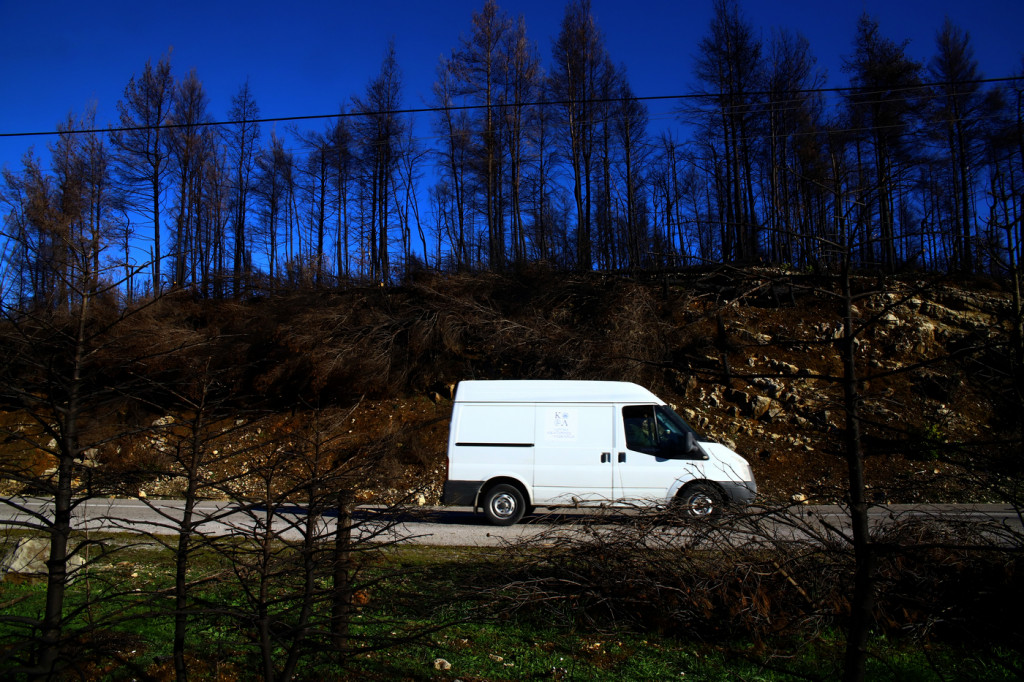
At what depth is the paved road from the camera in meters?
3.85

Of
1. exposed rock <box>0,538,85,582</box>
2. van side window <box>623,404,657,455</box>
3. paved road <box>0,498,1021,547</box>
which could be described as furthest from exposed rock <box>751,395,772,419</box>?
exposed rock <box>0,538,85,582</box>

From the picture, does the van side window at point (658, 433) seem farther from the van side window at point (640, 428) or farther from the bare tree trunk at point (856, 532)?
the bare tree trunk at point (856, 532)

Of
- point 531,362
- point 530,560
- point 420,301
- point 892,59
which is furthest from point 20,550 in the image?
point 892,59

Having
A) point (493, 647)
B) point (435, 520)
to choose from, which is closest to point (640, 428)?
point (435, 520)

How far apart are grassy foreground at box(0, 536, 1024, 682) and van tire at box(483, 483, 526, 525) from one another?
466 centimetres

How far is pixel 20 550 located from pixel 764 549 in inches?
315

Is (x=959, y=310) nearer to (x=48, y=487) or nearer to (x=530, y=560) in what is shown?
(x=530, y=560)

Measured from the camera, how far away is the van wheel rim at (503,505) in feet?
34.4

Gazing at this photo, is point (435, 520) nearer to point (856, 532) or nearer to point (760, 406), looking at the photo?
point (856, 532)

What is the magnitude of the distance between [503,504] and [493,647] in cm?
580

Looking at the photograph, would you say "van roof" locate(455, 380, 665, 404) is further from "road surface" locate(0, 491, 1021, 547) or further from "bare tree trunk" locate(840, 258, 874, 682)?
"bare tree trunk" locate(840, 258, 874, 682)

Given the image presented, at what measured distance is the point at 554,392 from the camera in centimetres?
1066

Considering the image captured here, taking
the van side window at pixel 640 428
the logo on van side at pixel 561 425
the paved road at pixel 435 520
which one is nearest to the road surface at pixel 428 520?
the paved road at pixel 435 520

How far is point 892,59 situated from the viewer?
23844 millimetres
